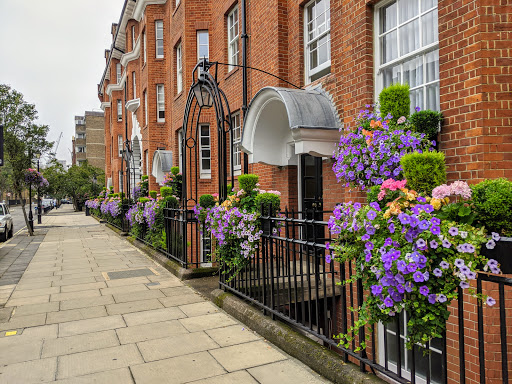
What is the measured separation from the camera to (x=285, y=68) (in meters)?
8.80

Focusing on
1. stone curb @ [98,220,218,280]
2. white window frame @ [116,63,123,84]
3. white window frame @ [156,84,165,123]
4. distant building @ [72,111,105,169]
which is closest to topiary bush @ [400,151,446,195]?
stone curb @ [98,220,218,280]

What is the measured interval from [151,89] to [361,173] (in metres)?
16.0

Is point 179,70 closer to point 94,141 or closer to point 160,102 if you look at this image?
point 160,102

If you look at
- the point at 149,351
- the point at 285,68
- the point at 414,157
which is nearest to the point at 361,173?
the point at 414,157

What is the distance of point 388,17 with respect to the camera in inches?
228

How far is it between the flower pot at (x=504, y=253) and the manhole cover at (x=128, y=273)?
23.9 ft

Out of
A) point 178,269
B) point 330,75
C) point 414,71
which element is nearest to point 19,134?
point 178,269

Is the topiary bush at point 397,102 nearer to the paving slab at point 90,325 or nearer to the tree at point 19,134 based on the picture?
the paving slab at point 90,325

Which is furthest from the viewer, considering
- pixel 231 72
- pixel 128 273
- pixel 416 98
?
pixel 231 72

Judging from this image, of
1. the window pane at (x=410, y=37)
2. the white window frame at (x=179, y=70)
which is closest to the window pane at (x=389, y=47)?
the window pane at (x=410, y=37)

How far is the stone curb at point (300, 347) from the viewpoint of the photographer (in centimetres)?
320

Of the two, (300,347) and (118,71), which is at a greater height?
(118,71)

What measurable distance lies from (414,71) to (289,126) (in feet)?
8.78

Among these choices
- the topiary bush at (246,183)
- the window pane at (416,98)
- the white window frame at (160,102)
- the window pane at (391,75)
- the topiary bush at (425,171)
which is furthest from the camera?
the white window frame at (160,102)
